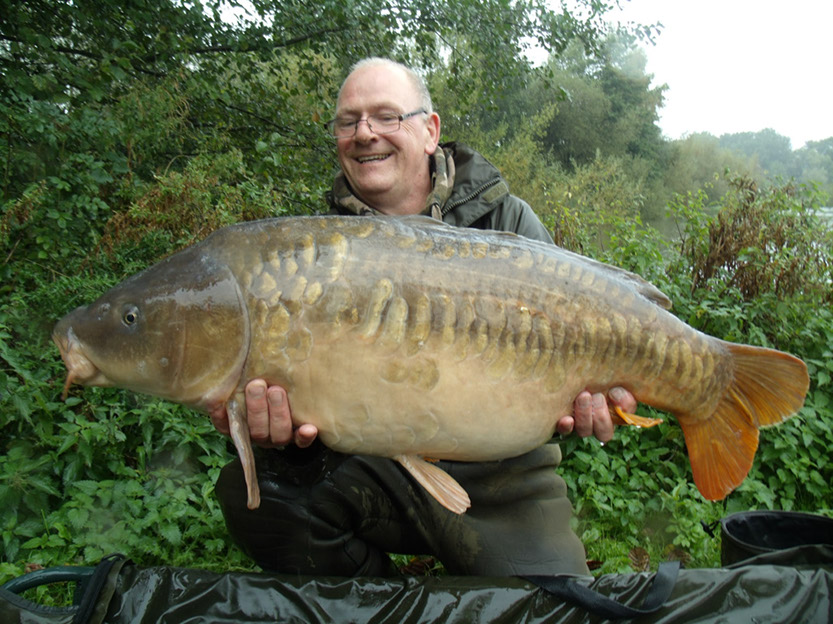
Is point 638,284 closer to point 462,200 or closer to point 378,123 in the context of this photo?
point 462,200

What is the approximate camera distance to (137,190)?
288 centimetres

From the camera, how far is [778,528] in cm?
181

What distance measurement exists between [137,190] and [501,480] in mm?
2022

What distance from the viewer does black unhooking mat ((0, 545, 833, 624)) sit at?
1266 mm

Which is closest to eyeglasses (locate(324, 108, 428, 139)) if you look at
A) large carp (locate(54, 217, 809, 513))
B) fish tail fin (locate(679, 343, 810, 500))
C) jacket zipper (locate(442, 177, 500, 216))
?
jacket zipper (locate(442, 177, 500, 216))

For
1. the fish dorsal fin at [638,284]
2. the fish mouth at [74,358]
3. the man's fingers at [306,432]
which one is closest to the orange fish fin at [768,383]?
the fish dorsal fin at [638,284]

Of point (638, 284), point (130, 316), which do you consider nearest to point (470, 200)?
point (638, 284)

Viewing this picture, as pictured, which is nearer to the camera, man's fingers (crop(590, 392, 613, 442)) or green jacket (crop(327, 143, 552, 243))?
man's fingers (crop(590, 392, 613, 442))

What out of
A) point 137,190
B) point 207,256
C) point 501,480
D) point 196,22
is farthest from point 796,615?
point 196,22

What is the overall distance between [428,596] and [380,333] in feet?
1.70

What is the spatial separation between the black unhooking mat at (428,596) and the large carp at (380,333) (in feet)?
0.60

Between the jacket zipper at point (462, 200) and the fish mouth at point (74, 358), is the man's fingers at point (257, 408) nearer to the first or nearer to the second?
the fish mouth at point (74, 358)

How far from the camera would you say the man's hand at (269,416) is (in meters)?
1.26

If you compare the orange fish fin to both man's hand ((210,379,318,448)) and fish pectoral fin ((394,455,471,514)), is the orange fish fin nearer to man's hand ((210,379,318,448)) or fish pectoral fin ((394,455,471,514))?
fish pectoral fin ((394,455,471,514))
